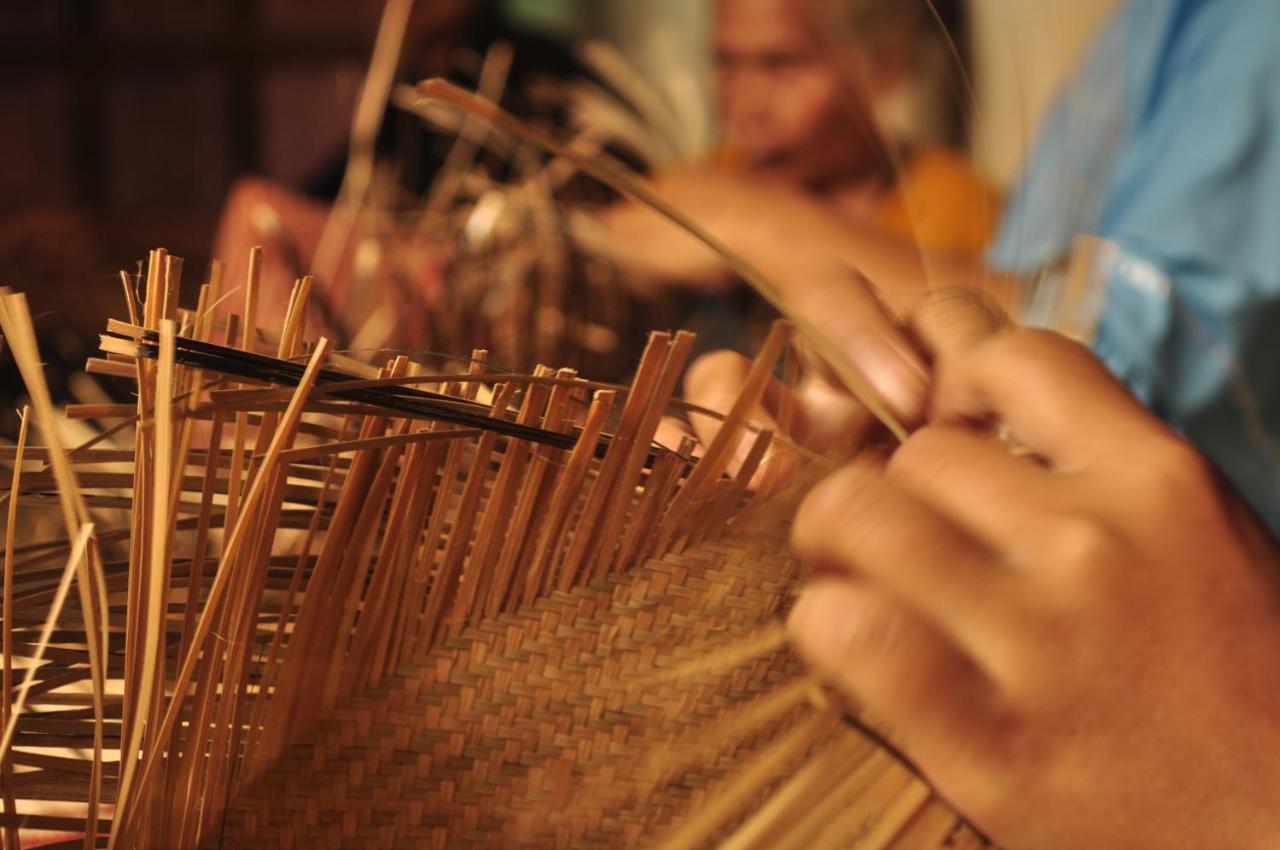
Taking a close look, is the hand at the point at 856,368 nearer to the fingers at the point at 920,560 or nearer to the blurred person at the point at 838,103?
the fingers at the point at 920,560

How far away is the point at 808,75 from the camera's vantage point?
51.9 inches

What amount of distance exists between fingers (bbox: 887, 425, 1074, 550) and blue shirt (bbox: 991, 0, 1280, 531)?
31cm

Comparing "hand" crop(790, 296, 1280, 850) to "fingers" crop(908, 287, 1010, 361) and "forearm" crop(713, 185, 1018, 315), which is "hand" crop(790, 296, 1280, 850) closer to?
"fingers" crop(908, 287, 1010, 361)

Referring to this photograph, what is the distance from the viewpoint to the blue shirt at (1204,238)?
21.6 inches

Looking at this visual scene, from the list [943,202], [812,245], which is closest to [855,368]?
[812,245]

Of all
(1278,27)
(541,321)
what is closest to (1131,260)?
(1278,27)

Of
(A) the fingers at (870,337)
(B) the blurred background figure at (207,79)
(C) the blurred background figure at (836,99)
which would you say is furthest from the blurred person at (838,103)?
(A) the fingers at (870,337)

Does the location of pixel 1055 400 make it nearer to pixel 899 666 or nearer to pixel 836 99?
pixel 899 666

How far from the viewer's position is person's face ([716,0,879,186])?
1307mm

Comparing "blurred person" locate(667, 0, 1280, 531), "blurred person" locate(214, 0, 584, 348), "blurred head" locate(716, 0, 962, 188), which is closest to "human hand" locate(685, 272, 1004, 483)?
"blurred person" locate(214, 0, 584, 348)

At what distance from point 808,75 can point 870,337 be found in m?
1.16

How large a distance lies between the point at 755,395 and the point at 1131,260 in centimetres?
45

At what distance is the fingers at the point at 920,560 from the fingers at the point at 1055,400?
0.10 ft

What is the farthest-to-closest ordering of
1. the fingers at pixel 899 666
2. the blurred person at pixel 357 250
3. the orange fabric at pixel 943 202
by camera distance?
the orange fabric at pixel 943 202, the blurred person at pixel 357 250, the fingers at pixel 899 666
